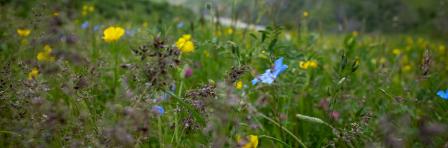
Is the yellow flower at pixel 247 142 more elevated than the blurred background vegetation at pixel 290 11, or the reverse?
the blurred background vegetation at pixel 290 11

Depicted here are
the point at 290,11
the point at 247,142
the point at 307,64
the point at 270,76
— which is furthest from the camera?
the point at 290,11

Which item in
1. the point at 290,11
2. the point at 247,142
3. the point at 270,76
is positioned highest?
the point at 290,11

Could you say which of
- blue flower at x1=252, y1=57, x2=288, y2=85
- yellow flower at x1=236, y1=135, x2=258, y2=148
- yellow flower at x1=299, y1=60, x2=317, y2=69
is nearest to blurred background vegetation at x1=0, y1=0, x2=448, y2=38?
yellow flower at x1=299, y1=60, x2=317, y2=69

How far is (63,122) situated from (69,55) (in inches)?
7.8

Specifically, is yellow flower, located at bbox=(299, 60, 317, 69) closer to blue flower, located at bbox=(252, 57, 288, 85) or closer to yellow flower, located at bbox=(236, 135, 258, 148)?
blue flower, located at bbox=(252, 57, 288, 85)

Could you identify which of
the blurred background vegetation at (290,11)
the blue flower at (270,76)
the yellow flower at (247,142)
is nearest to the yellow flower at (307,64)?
the blurred background vegetation at (290,11)

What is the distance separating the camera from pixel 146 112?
931 millimetres

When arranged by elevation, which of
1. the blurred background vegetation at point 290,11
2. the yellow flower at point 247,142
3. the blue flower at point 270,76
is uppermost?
Answer: the blurred background vegetation at point 290,11

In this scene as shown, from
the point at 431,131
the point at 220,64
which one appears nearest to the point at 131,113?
the point at 431,131

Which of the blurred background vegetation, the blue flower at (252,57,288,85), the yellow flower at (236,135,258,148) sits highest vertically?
the blurred background vegetation

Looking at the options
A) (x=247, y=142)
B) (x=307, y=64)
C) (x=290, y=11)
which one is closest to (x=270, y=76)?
(x=247, y=142)

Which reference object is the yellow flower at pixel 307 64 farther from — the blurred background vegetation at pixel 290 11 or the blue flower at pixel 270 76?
the blue flower at pixel 270 76

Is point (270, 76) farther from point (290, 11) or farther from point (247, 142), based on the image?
point (290, 11)

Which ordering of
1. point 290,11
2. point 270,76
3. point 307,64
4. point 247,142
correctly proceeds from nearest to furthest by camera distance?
point 247,142 → point 270,76 → point 307,64 → point 290,11
